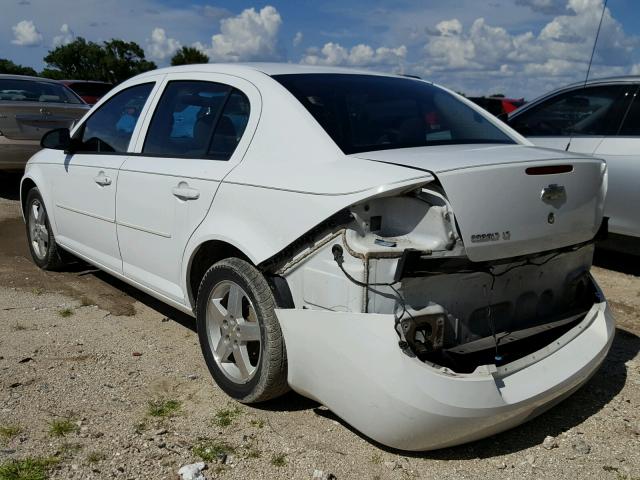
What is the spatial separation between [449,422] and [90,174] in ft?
9.96

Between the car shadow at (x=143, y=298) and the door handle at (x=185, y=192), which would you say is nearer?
the door handle at (x=185, y=192)

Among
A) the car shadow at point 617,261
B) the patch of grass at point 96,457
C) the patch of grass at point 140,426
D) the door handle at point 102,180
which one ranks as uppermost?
the door handle at point 102,180

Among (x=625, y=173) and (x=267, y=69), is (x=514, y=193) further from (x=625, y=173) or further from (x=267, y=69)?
(x=625, y=173)

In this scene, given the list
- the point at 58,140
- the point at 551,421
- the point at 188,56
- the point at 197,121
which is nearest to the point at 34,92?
the point at 58,140

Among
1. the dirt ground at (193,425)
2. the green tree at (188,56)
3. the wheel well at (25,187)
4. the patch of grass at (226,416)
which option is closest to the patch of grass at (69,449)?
the dirt ground at (193,425)

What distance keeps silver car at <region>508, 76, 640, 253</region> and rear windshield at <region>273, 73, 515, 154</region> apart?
7.16 ft

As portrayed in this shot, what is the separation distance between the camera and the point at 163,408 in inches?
128

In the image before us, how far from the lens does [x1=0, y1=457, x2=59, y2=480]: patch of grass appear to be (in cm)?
263

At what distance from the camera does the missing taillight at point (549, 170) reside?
2.71m

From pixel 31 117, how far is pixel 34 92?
849mm

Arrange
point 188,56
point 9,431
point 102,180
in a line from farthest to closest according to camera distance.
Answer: point 188,56, point 102,180, point 9,431

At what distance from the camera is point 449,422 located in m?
2.52

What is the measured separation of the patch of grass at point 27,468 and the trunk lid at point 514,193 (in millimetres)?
1867

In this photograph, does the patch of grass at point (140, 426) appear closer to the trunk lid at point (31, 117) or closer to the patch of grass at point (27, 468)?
the patch of grass at point (27, 468)
